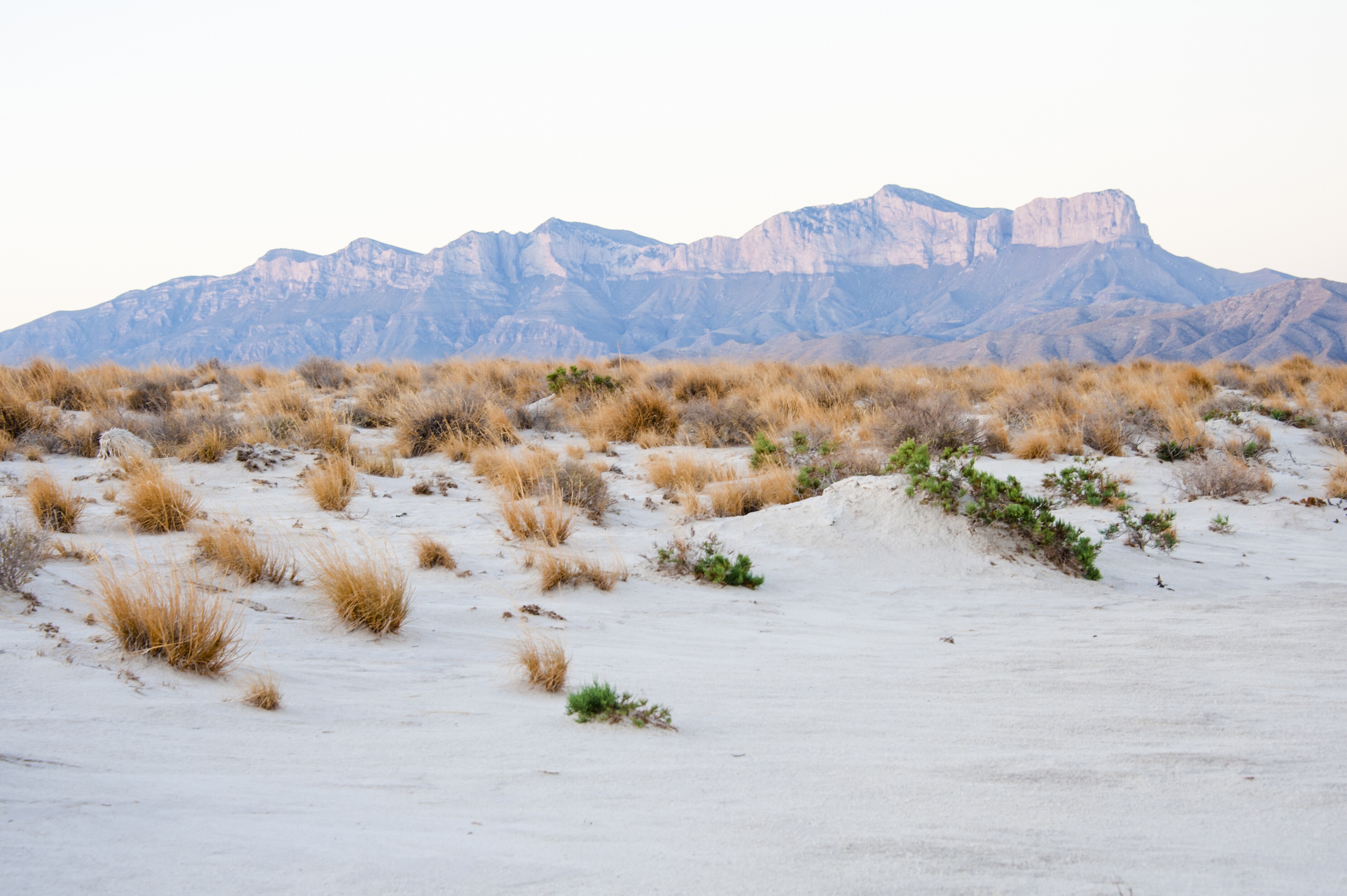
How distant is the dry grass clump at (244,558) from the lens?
4.16m

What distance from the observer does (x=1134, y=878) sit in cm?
180

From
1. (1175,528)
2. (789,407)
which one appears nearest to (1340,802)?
(1175,528)

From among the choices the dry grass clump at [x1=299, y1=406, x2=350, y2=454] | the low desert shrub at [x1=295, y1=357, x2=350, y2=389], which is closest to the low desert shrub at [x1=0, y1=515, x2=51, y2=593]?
the dry grass clump at [x1=299, y1=406, x2=350, y2=454]

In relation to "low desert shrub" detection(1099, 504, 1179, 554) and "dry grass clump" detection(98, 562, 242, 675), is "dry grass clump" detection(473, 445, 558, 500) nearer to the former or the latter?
"dry grass clump" detection(98, 562, 242, 675)

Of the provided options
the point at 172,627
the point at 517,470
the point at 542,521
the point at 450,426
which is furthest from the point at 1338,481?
the point at 172,627

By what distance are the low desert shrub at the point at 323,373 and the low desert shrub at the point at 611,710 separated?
1224cm

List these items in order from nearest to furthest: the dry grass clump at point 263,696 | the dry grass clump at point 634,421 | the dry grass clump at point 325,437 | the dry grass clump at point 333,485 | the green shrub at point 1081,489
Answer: the dry grass clump at point 263,696
the dry grass clump at point 333,485
the green shrub at point 1081,489
the dry grass clump at point 325,437
the dry grass clump at point 634,421

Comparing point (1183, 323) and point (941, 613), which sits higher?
point (1183, 323)

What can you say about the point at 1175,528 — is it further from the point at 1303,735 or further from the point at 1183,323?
the point at 1183,323

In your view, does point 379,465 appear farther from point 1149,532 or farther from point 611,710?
point 1149,532

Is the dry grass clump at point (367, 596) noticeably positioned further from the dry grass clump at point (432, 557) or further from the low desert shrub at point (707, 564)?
the low desert shrub at point (707, 564)

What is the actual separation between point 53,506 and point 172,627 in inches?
129

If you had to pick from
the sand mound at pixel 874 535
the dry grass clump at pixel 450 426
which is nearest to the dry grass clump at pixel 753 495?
the sand mound at pixel 874 535

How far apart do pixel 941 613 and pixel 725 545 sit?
5.43ft
